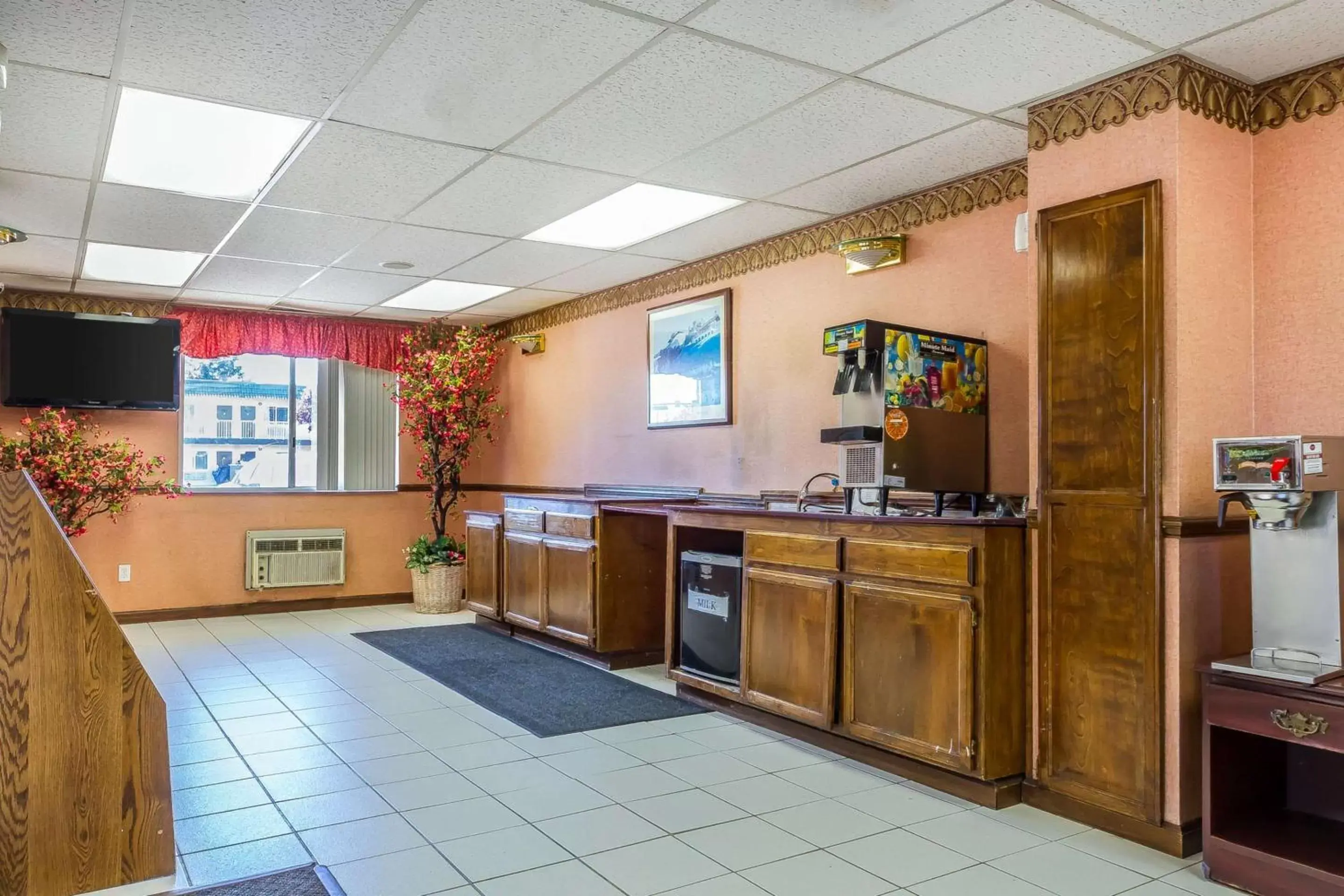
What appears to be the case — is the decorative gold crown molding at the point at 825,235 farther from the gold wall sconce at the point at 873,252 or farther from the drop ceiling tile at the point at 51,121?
the drop ceiling tile at the point at 51,121

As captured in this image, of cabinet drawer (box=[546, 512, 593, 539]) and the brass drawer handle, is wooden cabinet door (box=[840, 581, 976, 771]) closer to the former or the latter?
the brass drawer handle

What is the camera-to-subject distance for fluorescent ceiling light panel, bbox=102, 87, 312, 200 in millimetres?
3555

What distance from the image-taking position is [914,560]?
3605 mm

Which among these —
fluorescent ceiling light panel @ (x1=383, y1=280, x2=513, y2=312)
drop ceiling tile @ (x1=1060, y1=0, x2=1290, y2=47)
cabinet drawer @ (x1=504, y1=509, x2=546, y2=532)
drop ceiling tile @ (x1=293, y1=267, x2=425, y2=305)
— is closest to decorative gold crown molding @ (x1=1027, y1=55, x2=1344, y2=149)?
drop ceiling tile @ (x1=1060, y1=0, x2=1290, y2=47)

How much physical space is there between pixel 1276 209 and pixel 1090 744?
1.97 meters

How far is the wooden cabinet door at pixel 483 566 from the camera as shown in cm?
690

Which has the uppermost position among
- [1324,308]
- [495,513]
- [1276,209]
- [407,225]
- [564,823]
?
[407,225]

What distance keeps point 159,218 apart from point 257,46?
8.09 feet

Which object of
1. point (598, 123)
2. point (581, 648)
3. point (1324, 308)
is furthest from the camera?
point (581, 648)

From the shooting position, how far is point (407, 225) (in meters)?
5.17

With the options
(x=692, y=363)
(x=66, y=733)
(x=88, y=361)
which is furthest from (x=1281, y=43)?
(x=88, y=361)

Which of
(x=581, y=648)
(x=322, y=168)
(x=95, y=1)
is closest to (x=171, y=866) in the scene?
(x=95, y=1)

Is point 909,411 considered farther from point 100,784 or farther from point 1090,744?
point 100,784

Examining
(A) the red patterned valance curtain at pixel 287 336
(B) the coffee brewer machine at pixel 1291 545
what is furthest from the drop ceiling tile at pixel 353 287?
(B) the coffee brewer machine at pixel 1291 545
